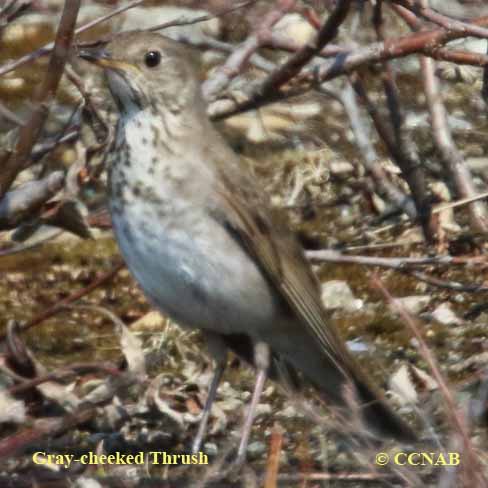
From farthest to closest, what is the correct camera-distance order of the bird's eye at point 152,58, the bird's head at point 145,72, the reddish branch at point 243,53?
the reddish branch at point 243,53 < the bird's eye at point 152,58 < the bird's head at point 145,72

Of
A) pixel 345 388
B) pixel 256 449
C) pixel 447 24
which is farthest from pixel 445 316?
pixel 447 24

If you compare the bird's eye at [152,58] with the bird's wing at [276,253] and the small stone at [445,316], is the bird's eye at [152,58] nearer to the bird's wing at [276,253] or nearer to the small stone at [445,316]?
the bird's wing at [276,253]

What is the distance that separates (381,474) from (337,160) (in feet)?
9.73

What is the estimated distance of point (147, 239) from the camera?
466 centimetres

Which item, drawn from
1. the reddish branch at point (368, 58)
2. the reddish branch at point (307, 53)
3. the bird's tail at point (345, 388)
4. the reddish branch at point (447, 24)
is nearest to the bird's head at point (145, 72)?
the reddish branch at point (307, 53)

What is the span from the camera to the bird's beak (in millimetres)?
4777

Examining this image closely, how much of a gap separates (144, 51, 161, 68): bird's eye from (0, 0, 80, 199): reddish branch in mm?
576

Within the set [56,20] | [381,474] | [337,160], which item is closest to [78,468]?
[381,474]

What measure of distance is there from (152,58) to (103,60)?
0.24 meters

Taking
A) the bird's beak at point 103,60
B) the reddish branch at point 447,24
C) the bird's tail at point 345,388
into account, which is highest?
the bird's beak at point 103,60

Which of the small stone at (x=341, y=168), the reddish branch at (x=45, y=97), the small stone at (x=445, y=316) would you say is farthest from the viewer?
the small stone at (x=341, y=168)

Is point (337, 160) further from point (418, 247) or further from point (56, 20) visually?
point (56, 20)

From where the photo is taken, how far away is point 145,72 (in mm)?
4953

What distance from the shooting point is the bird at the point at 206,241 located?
4.70 metres
